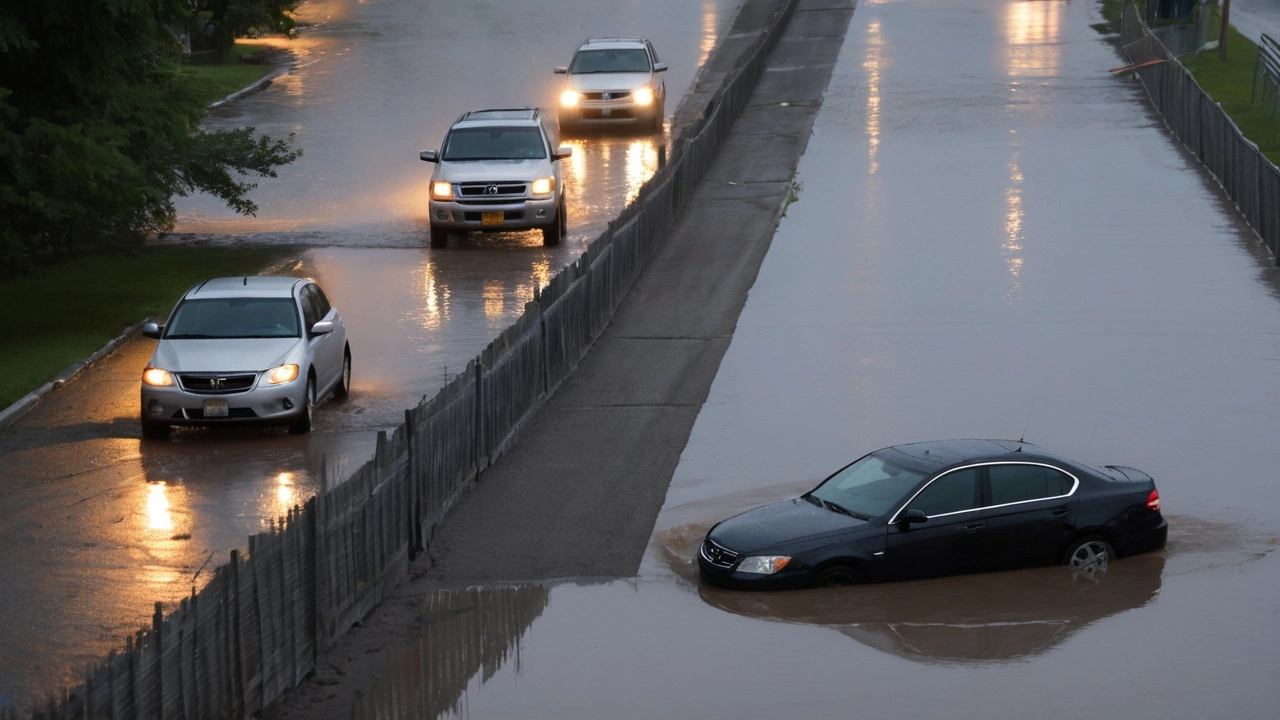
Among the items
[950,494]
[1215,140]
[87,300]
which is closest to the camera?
[950,494]

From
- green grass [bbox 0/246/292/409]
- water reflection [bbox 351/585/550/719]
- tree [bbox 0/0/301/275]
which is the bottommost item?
green grass [bbox 0/246/292/409]

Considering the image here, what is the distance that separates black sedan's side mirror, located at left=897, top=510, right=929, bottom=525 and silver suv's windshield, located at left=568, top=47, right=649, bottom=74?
1049 inches

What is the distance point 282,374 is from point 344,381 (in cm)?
198

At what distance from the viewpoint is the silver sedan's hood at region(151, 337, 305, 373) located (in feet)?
58.1

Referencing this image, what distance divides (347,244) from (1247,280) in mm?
14639

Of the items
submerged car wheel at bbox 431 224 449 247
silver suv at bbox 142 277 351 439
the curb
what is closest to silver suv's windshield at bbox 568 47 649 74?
submerged car wheel at bbox 431 224 449 247

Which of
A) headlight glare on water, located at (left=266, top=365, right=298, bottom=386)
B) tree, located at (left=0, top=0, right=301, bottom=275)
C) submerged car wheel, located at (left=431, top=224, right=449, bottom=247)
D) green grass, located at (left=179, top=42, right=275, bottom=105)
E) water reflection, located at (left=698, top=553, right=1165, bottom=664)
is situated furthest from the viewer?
green grass, located at (left=179, top=42, right=275, bottom=105)

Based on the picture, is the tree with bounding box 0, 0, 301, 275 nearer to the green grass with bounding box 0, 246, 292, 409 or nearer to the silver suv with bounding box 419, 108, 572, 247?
the green grass with bounding box 0, 246, 292, 409

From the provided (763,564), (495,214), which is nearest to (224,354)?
(763,564)

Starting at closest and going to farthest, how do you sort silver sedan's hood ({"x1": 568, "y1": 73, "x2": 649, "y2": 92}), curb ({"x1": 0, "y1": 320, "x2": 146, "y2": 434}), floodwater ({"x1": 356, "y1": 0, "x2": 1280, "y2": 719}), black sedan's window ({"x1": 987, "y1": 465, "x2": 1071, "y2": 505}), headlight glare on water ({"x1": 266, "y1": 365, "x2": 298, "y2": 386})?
floodwater ({"x1": 356, "y1": 0, "x2": 1280, "y2": 719}) < black sedan's window ({"x1": 987, "y1": 465, "x2": 1071, "y2": 505}) < headlight glare on water ({"x1": 266, "y1": 365, "x2": 298, "y2": 386}) < curb ({"x1": 0, "y1": 320, "x2": 146, "y2": 434}) < silver sedan's hood ({"x1": 568, "y1": 73, "x2": 649, "y2": 92})

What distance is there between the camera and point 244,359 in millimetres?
17906

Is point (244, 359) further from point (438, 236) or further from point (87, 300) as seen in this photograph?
point (438, 236)

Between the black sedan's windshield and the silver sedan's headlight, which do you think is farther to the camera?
the black sedan's windshield

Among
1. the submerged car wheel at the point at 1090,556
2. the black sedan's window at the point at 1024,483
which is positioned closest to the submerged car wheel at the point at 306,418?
the black sedan's window at the point at 1024,483
